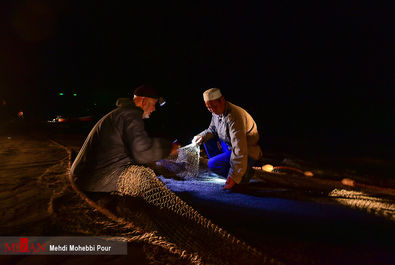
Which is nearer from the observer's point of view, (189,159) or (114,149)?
(114,149)

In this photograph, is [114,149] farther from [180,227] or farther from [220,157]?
[220,157]

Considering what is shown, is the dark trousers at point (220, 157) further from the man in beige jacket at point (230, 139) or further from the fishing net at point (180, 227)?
the fishing net at point (180, 227)

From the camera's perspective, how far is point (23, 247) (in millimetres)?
1965

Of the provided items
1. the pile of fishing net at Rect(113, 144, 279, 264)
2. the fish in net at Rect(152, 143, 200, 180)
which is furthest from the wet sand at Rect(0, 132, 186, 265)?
the fish in net at Rect(152, 143, 200, 180)

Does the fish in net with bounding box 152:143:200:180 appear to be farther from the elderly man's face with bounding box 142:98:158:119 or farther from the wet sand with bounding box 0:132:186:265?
the wet sand with bounding box 0:132:186:265

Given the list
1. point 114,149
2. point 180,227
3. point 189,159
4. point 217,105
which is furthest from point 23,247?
point 217,105

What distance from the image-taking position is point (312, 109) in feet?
97.9

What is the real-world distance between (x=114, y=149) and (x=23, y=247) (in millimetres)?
1162

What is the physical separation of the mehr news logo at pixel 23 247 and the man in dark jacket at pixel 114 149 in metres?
0.83

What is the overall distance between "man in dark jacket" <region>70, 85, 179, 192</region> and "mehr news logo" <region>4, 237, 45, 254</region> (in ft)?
2.72

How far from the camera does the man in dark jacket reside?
2688 millimetres

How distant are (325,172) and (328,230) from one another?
3.82 m

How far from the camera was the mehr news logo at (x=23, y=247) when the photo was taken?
75.3 inches

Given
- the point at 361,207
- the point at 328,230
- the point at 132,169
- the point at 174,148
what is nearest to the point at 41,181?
the point at 132,169
